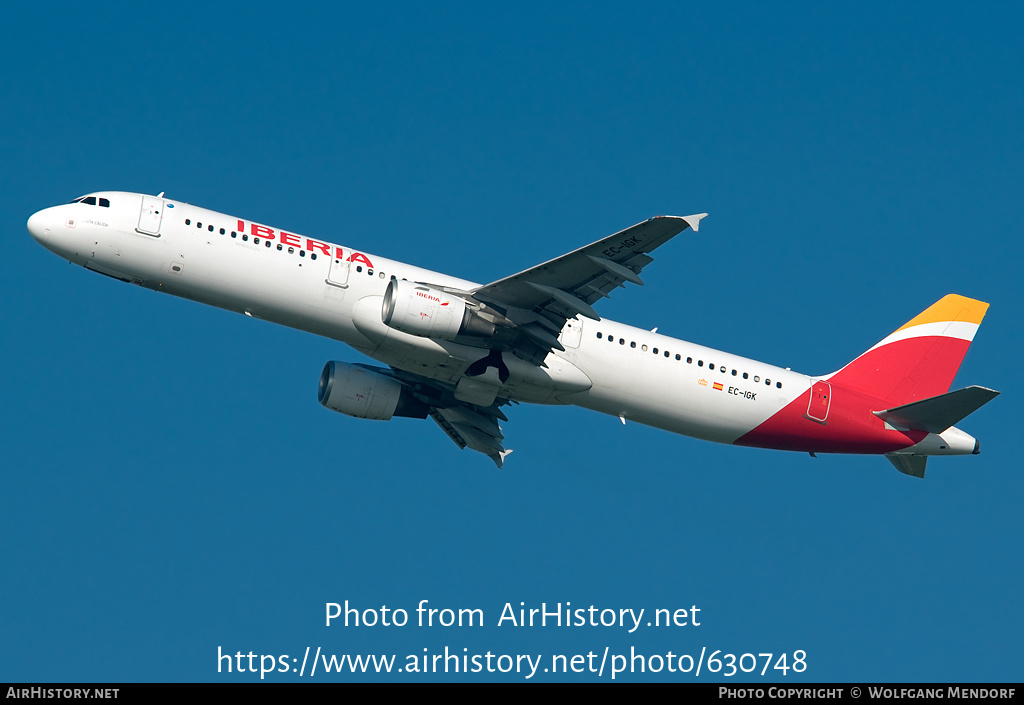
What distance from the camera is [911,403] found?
1553 inches

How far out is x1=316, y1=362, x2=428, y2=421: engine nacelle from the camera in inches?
1530

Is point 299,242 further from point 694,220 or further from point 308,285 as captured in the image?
point 694,220

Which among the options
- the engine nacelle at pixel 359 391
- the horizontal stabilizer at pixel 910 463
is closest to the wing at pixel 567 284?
the engine nacelle at pixel 359 391

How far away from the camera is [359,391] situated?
39.0 metres

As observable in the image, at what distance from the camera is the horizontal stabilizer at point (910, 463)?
4018cm

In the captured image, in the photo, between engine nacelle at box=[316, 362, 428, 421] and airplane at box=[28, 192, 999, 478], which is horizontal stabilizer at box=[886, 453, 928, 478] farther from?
engine nacelle at box=[316, 362, 428, 421]

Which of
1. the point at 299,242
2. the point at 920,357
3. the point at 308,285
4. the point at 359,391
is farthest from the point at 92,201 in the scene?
the point at 920,357

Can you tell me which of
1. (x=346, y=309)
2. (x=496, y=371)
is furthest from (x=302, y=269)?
(x=496, y=371)

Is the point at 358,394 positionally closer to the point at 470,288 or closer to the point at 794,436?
the point at 470,288

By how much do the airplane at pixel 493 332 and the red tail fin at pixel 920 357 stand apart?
3.37 feet

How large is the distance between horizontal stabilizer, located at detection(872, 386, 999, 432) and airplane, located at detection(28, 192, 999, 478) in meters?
0.07

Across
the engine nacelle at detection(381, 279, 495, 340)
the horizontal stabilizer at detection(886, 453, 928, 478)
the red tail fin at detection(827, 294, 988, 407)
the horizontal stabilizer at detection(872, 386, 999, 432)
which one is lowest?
the horizontal stabilizer at detection(886, 453, 928, 478)

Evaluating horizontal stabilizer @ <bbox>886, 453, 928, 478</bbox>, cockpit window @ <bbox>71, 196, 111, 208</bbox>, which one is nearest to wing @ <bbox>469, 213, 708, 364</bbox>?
cockpit window @ <bbox>71, 196, 111, 208</bbox>

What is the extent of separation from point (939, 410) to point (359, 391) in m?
20.9
